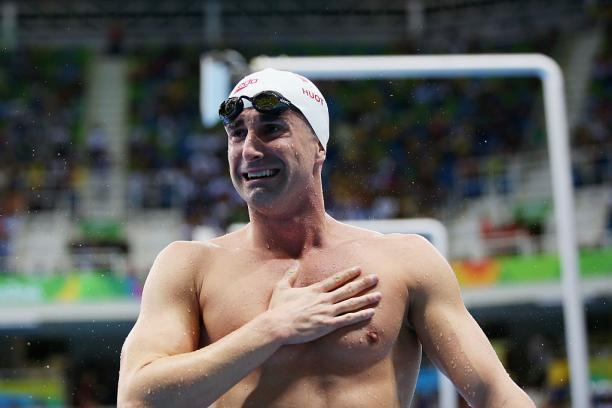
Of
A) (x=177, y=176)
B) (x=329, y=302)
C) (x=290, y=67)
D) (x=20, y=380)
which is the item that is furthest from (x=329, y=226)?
(x=177, y=176)

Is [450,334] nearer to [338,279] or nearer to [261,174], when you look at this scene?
[338,279]

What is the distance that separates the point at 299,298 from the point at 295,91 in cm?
74

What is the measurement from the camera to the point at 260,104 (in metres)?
3.21

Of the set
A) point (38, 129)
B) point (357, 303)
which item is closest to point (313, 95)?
point (357, 303)

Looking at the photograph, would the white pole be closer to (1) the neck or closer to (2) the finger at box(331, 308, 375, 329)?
(1) the neck

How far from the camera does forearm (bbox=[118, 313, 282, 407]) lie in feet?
9.19

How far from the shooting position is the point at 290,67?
6.82 metres

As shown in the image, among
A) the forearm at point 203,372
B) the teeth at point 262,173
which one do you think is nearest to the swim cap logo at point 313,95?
the teeth at point 262,173

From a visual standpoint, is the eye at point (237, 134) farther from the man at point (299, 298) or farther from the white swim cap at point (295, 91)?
the white swim cap at point (295, 91)

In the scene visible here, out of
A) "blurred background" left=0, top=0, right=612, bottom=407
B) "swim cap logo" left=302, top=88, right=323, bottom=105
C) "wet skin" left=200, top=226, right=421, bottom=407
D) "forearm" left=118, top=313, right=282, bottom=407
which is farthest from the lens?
"blurred background" left=0, top=0, right=612, bottom=407

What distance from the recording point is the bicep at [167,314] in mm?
2963

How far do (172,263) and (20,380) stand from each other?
44.9ft

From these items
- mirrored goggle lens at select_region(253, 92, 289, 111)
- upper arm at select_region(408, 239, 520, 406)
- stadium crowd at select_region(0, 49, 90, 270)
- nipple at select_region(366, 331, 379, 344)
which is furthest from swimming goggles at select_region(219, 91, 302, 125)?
stadium crowd at select_region(0, 49, 90, 270)

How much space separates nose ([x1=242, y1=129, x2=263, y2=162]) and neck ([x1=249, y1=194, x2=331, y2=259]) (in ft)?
0.82
